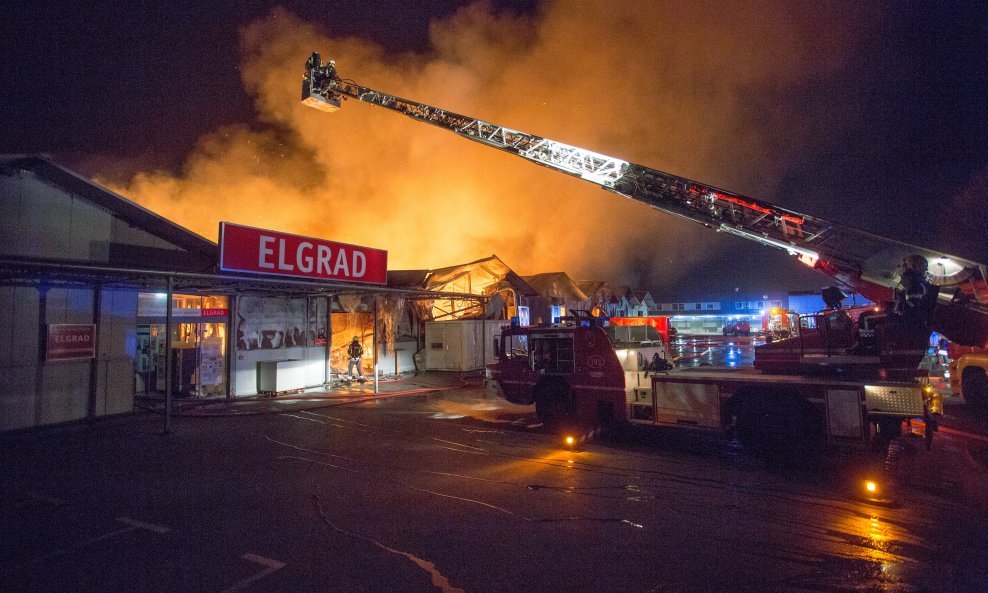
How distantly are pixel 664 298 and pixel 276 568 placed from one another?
73.6 metres

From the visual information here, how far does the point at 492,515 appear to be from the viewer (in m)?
5.43

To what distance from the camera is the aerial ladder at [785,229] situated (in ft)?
27.0

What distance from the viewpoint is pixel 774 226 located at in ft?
31.9

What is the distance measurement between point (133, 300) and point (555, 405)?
444 inches

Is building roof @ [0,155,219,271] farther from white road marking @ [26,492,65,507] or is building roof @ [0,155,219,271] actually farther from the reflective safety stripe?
the reflective safety stripe

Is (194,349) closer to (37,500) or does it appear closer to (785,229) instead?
(37,500)

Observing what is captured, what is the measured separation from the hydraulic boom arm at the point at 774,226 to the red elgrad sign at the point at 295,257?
519 cm

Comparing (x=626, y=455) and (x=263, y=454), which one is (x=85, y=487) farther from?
(x=626, y=455)

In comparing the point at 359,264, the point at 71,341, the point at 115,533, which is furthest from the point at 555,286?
the point at 115,533

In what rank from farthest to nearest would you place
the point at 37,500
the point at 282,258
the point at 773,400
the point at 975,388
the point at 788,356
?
the point at 282,258, the point at 975,388, the point at 788,356, the point at 773,400, the point at 37,500

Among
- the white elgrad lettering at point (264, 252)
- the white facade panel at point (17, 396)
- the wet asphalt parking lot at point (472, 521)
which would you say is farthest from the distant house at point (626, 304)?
the white facade panel at point (17, 396)

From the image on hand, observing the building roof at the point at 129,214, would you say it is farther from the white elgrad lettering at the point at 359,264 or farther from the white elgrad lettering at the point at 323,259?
the white elgrad lettering at the point at 359,264

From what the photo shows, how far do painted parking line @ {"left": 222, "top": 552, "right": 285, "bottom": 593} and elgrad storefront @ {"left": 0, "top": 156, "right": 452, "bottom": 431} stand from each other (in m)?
7.13

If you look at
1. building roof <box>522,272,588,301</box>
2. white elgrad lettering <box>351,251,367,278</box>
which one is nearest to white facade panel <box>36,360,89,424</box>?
white elgrad lettering <box>351,251,367,278</box>
